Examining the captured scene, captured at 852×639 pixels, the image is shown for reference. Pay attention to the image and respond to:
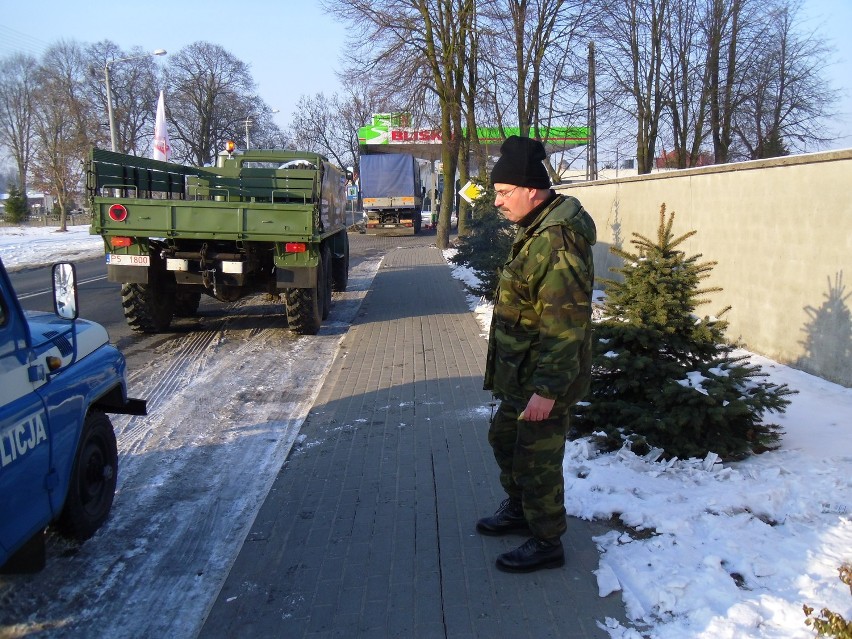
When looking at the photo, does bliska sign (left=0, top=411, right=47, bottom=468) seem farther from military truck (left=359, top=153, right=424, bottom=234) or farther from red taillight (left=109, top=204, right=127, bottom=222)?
military truck (left=359, top=153, right=424, bottom=234)

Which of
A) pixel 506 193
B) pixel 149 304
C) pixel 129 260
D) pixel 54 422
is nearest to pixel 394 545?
pixel 54 422

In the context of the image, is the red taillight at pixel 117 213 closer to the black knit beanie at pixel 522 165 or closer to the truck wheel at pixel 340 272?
the truck wheel at pixel 340 272

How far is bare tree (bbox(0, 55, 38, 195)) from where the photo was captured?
1973 inches

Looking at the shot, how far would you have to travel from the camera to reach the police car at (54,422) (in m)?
2.75

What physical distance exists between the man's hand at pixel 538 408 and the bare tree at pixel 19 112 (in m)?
54.8

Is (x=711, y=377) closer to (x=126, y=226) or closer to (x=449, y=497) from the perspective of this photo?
(x=449, y=497)

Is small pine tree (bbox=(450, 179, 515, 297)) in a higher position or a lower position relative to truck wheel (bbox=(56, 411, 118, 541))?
higher

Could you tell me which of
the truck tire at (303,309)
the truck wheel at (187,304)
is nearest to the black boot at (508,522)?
the truck tire at (303,309)

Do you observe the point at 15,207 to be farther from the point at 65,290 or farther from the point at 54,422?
the point at 54,422

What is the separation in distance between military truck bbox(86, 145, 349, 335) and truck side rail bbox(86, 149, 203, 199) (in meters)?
0.02

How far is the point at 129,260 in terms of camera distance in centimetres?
920

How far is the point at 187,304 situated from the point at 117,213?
2.43m

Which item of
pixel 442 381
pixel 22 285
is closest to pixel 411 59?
pixel 22 285

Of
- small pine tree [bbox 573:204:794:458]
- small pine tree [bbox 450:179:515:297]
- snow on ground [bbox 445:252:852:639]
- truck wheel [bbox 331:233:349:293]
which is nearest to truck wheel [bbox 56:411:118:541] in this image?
snow on ground [bbox 445:252:852:639]
